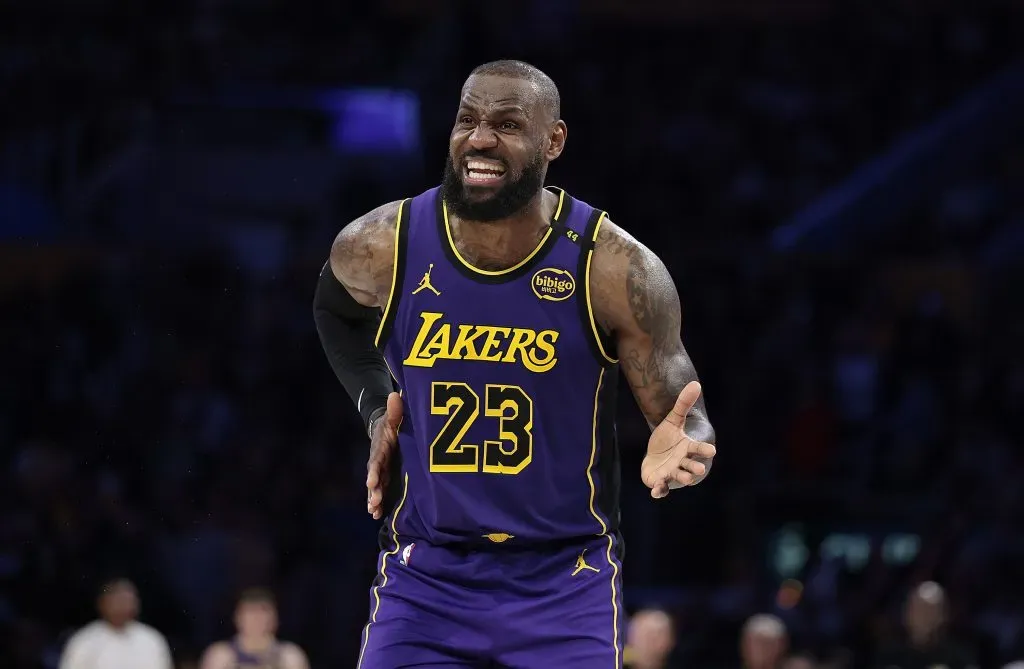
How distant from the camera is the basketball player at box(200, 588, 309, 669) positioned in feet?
30.8

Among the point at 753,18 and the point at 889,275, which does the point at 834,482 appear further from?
the point at 753,18

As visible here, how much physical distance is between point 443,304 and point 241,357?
8251mm

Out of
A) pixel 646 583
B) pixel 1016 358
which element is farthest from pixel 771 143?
pixel 646 583

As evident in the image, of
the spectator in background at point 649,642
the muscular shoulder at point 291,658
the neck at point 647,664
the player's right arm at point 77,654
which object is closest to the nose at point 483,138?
the spectator in background at point 649,642

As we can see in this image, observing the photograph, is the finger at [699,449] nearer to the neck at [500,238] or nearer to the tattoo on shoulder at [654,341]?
the tattoo on shoulder at [654,341]

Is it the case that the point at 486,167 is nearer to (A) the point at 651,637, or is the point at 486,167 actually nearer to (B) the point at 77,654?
(A) the point at 651,637

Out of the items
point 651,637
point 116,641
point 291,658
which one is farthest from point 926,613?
point 116,641

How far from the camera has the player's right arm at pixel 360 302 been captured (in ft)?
14.8

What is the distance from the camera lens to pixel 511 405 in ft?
13.9

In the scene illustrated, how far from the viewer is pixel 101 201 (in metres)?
13.3

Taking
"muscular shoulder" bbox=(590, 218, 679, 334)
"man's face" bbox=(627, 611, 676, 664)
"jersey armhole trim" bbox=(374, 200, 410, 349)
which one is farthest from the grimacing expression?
"man's face" bbox=(627, 611, 676, 664)

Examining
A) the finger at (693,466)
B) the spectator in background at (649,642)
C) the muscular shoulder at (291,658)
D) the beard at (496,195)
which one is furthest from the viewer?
the muscular shoulder at (291,658)

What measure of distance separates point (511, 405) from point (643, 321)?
0.42 meters

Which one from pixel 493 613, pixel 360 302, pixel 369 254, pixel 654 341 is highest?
pixel 369 254
